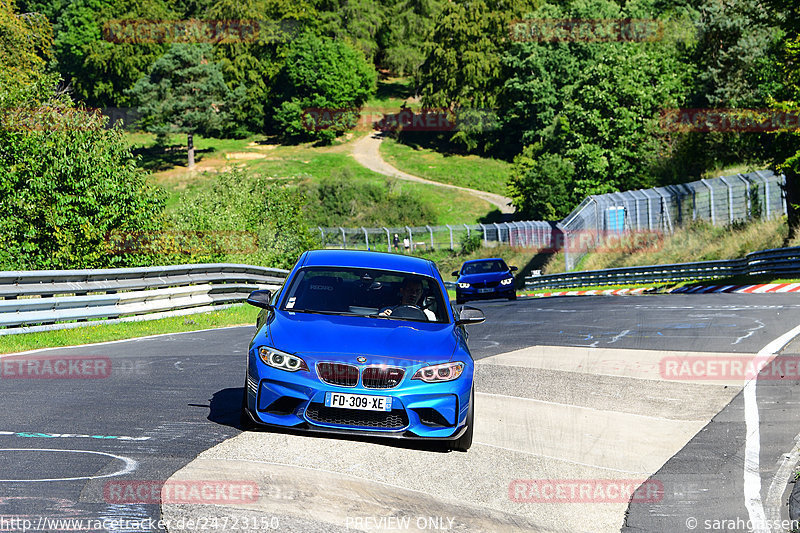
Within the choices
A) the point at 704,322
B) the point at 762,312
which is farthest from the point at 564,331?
the point at 762,312

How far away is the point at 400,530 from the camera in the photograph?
5355 millimetres

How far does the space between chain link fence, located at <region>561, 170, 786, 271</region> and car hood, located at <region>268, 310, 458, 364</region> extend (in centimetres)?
2920

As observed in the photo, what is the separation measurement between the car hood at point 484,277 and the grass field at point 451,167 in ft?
194

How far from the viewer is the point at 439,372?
7.16 metres

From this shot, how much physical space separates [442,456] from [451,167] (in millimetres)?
87492

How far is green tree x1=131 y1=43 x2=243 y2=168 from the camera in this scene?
94.4 metres

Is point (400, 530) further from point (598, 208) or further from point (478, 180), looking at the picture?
point (478, 180)

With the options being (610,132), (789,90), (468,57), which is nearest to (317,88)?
(468,57)

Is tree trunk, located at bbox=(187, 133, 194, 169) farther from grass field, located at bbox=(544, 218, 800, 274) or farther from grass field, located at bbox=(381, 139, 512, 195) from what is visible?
grass field, located at bbox=(544, 218, 800, 274)

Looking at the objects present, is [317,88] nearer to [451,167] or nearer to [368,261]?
[451,167]

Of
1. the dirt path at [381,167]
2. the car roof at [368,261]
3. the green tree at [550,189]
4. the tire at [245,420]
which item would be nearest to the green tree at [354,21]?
the dirt path at [381,167]

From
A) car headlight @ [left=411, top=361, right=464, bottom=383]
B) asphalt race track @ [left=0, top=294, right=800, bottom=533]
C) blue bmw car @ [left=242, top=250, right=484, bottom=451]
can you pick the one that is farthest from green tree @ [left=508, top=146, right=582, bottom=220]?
car headlight @ [left=411, top=361, right=464, bottom=383]

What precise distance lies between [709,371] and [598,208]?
119 feet

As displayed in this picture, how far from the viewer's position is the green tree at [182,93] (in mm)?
94375
